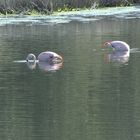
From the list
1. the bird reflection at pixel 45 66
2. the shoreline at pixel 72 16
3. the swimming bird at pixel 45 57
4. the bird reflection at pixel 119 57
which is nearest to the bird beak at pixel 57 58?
the swimming bird at pixel 45 57

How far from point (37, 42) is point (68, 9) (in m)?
10.6

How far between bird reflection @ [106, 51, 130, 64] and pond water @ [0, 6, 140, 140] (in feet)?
0.08

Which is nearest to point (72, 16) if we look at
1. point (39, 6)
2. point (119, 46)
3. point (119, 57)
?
point (39, 6)

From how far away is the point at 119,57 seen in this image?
18.5m

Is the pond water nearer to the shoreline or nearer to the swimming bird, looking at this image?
the swimming bird

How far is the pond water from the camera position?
1083 cm

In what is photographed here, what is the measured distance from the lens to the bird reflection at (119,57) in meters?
17.7

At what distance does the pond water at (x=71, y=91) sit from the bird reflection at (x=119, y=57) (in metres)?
A: 0.03

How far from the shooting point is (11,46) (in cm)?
2091

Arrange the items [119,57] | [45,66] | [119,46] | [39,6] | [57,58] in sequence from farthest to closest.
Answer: [39,6] → [119,46] → [119,57] → [57,58] → [45,66]

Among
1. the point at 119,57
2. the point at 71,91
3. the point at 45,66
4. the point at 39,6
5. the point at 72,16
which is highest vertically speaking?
the point at 71,91

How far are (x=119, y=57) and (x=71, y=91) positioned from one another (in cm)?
496

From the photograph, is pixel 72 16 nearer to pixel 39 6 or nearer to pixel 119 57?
pixel 39 6

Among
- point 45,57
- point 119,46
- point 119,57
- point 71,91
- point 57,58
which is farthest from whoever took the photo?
point 119,46
